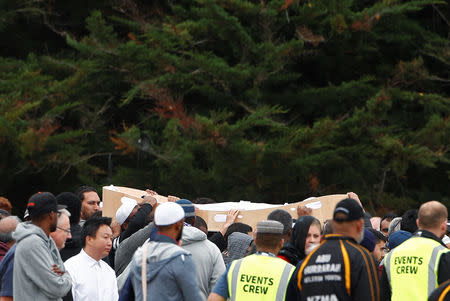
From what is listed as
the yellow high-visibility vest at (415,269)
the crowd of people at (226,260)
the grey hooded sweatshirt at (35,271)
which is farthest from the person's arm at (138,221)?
the yellow high-visibility vest at (415,269)

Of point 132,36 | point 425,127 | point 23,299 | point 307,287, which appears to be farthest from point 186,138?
point 307,287

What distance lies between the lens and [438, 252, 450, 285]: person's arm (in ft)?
19.3

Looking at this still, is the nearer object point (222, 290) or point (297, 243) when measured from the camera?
point (222, 290)

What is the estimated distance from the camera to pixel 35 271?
619 cm

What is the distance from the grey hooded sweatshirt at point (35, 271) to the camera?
619 centimetres

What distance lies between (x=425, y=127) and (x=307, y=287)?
12.6 metres

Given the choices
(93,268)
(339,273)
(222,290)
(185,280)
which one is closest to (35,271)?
(93,268)

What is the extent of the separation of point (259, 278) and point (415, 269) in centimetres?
135

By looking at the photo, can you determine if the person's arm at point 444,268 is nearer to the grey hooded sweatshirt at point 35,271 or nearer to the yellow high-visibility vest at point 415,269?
the yellow high-visibility vest at point 415,269

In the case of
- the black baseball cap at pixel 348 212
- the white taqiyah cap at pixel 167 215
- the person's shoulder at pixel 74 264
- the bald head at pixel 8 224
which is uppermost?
the black baseball cap at pixel 348 212

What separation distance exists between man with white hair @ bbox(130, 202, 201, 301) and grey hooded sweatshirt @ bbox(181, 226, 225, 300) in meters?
1.22

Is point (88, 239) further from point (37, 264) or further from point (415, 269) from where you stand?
point (415, 269)

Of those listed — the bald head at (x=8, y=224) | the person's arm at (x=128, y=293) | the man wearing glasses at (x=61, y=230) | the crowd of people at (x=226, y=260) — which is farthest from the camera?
the bald head at (x=8, y=224)

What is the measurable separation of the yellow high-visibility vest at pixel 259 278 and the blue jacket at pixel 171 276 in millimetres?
299
